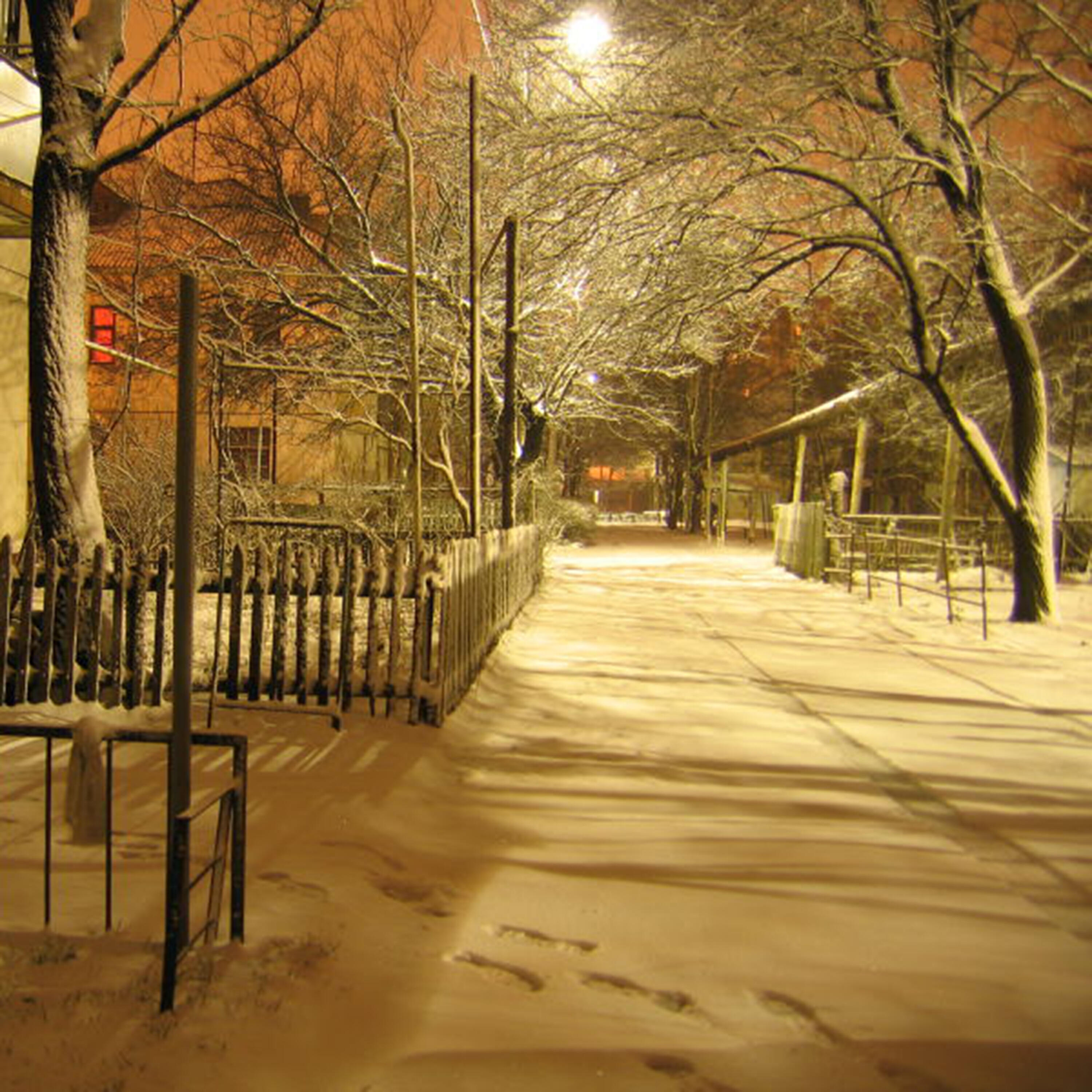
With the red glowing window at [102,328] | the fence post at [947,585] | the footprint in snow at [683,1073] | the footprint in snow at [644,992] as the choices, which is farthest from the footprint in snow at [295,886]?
the red glowing window at [102,328]

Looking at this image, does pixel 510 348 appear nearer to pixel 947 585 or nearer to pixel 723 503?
pixel 947 585

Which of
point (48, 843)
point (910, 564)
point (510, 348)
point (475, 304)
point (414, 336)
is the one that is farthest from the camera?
point (910, 564)

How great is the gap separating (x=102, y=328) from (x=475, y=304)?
8569 mm

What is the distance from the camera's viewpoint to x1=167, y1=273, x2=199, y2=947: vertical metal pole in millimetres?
2404

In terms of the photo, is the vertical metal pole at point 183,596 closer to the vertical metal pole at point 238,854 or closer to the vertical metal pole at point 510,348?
the vertical metal pole at point 238,854

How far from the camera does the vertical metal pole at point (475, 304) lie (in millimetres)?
10031

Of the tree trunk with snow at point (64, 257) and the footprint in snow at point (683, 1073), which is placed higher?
the tree trunk with snow at point (64, 257)

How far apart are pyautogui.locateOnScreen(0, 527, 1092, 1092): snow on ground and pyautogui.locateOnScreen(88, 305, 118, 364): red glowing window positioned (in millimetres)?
11085

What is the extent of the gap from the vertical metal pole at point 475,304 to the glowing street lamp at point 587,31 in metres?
1.21

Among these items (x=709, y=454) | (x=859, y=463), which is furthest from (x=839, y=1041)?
(x=709, y=454)

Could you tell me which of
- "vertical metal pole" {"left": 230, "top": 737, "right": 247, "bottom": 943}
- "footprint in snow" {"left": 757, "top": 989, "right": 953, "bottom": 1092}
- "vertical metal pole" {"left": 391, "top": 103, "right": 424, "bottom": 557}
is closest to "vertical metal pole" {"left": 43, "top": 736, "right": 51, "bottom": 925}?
"vertical metal pole" {"left": 230, "top": 737, "right": 247, "bottom": 943}

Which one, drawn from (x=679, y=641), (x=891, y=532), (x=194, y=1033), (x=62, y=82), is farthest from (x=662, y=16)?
(x=891, y=532)

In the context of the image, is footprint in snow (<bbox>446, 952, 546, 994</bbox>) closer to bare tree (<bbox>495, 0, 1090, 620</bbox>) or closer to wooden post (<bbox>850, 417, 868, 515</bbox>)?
bare tree (<bbox>495, 0, 1090, 620</bbox>)

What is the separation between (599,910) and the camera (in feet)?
11.8
